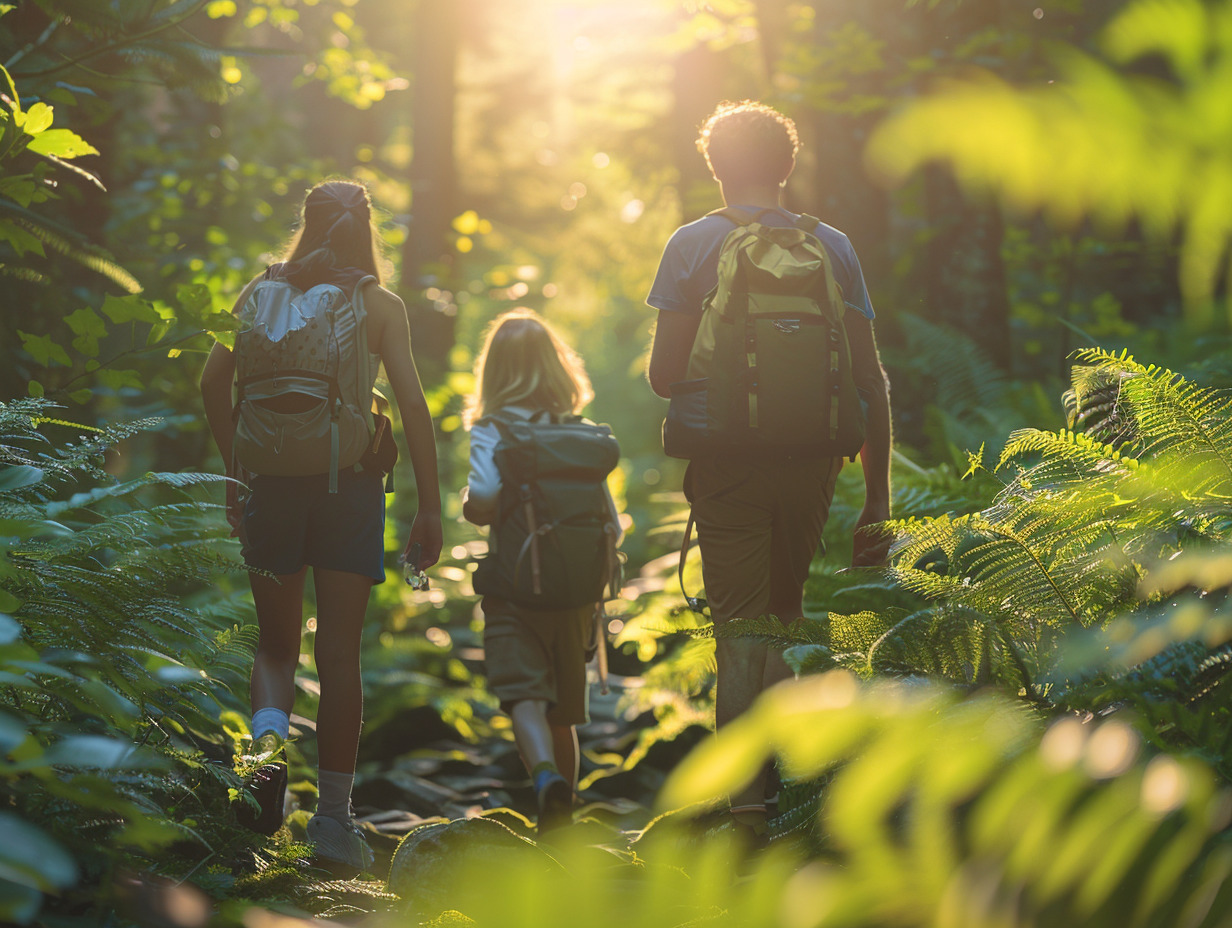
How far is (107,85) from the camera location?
3.62 metres

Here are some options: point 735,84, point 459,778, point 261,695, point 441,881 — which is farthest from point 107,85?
point 735,84

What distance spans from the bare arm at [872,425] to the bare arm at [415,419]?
62.1 inches

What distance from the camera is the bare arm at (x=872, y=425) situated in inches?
139

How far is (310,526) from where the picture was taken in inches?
134

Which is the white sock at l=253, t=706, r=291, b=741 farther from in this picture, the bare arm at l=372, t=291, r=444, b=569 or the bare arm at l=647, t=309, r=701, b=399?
the bare arm at l=647, t=309, r=701, b=399

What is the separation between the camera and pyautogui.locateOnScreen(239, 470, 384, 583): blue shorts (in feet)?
10.9

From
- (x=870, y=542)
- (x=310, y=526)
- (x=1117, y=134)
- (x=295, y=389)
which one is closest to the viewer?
(x=1117, y=134)

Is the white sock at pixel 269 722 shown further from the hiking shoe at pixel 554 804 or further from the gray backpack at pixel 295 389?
the hiking shoe at pixel 554 804

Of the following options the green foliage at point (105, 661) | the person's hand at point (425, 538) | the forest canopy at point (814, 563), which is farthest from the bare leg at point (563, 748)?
the green foliage at point (105, 661)

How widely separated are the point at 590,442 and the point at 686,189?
17.5ft

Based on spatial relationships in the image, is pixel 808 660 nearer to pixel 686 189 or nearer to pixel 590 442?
pixel 590 442

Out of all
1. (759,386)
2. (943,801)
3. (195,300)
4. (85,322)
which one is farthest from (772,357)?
(943,801)

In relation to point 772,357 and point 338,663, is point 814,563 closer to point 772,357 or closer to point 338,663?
point 772,357

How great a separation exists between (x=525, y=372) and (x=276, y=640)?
177 centimetres
